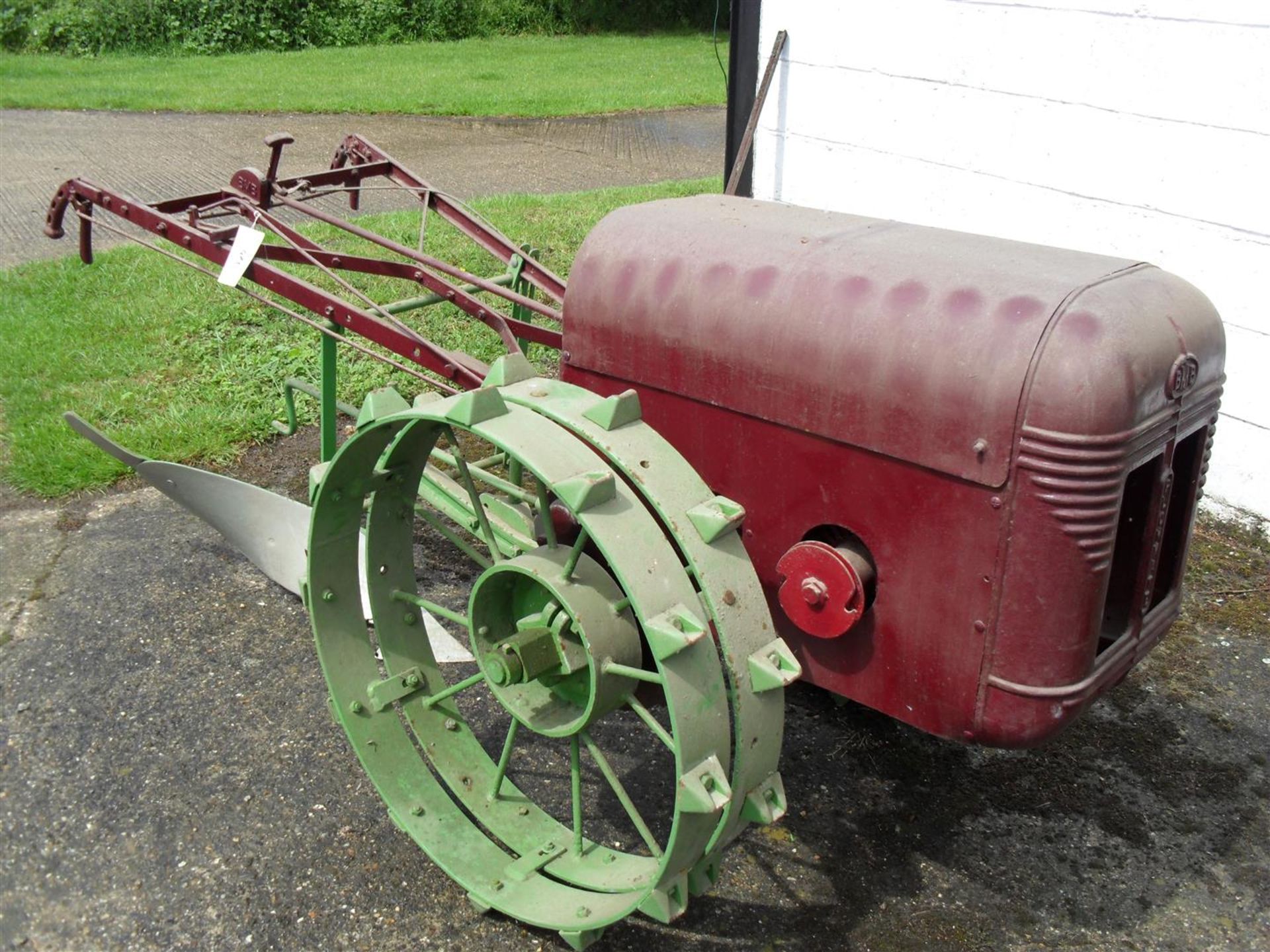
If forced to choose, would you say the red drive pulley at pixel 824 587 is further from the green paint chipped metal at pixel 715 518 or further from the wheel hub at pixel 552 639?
the wheel hub at pixel 552 639

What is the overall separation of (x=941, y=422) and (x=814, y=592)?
382mm

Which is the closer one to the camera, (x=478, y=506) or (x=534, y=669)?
(x=534, y=669)

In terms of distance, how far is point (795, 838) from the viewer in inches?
101

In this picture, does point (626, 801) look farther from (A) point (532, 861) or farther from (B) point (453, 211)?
(B) point (453, 211)

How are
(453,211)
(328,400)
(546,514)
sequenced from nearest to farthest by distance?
(546,514) < (328,400) < (453,211)

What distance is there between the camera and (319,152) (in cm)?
937

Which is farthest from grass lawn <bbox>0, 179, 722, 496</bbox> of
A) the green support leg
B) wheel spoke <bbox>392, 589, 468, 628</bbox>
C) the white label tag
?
wheel spoke <bbox>392, 589, 468, 628</bbox>

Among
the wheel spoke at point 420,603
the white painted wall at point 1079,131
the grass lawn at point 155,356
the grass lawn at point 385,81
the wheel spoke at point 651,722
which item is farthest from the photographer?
the grass lawn at point 385,81

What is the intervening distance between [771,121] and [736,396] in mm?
3345

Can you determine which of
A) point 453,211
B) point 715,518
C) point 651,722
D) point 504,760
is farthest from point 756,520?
point 453,211

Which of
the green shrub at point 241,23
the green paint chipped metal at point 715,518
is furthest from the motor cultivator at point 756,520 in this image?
the green shrub at point 241,23

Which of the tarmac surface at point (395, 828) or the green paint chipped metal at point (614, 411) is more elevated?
the green paint chipped metal at point (614, 411)

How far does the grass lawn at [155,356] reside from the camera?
14.6 ft

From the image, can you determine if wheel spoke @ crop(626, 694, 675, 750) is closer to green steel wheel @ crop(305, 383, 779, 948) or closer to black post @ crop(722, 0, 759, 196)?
green steel wheel @ crop(305, 383, 779, 948)
